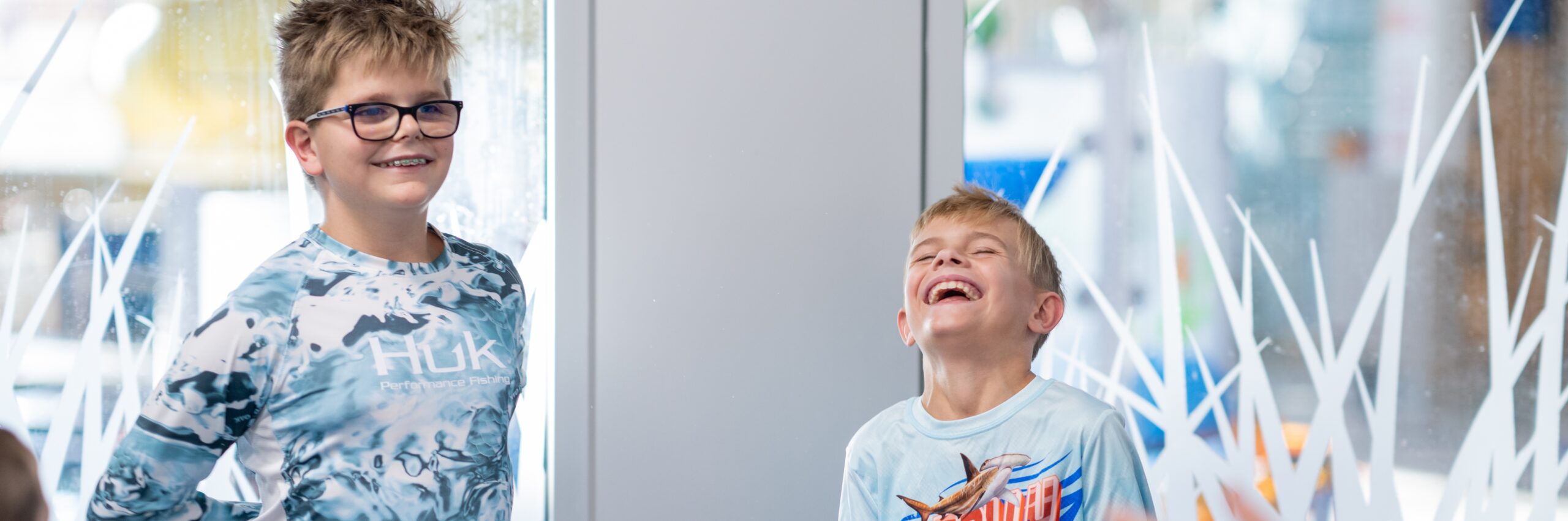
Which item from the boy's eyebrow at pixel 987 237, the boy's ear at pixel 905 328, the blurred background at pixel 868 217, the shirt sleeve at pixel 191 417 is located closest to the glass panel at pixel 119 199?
the blurred background at pixel 868 217

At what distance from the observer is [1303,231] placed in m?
1.96

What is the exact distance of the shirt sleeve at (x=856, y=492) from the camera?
152 centimetres

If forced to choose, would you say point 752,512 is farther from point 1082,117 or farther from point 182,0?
point 182,0

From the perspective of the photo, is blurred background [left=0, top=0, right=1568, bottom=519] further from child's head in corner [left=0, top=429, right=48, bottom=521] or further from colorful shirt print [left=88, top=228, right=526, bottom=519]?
child's head in corner [left=0, top=429, right=48, bottom=521]

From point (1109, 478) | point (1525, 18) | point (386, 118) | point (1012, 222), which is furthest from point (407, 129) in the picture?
point (1525, 18)

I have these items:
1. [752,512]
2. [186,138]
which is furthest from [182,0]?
[752,512]

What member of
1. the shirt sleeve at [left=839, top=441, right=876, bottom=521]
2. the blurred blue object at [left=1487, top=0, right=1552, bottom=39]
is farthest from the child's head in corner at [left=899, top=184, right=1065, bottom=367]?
the blurred blue object at [left=1487, top=0, right=1552, bottom=39]

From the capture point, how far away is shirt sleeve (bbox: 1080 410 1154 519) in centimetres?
138

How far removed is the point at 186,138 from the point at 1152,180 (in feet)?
5.56

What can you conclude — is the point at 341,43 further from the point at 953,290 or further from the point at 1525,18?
the point at 1525,18

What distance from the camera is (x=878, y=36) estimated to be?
2002mm

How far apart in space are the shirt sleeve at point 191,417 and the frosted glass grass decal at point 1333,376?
1.29 meters

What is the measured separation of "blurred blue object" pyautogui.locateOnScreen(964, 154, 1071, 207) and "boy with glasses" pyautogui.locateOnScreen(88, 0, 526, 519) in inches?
37.0

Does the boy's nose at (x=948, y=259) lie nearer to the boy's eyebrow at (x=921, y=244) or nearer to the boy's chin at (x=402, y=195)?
the boy's eyebrow at (x=921, y=244)
